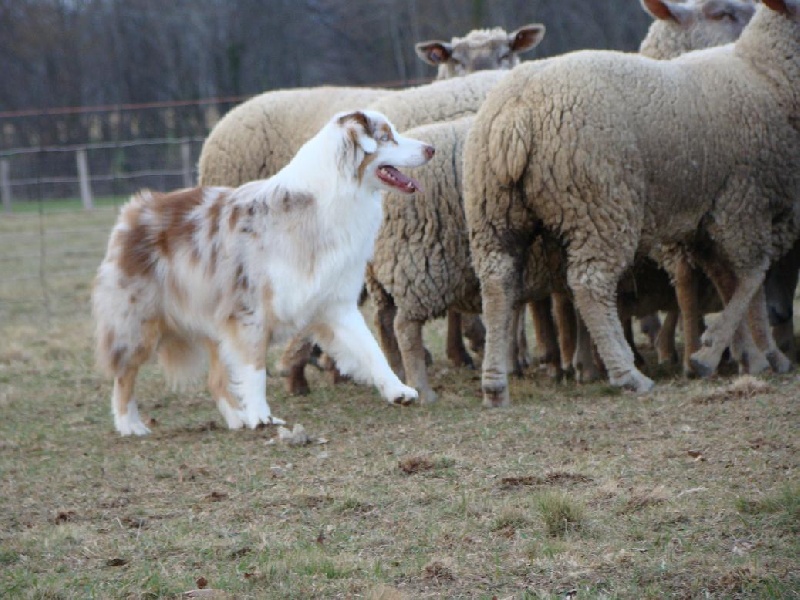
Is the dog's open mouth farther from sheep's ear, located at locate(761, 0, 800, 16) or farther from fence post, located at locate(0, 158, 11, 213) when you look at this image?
fence post, located at locate(0, 158, 11, 213)

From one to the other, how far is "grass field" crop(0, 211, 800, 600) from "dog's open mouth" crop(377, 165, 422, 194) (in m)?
1.27

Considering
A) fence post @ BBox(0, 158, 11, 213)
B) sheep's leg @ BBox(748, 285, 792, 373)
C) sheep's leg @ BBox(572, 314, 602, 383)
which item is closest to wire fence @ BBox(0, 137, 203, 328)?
fence post @ BBox(0, 158, 11, 213)

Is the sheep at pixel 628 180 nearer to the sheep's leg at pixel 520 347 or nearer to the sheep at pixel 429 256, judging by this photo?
the sheep at pixel 429 256

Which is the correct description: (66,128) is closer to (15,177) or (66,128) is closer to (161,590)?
(15,177)

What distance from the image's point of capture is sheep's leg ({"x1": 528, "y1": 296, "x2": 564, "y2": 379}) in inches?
338

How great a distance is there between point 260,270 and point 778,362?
3211 millimetres

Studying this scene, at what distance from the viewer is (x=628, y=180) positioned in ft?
23.0

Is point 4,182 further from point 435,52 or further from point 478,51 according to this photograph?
point 478,51

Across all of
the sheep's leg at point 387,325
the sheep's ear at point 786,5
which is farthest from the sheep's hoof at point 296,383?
the sheep's ear at point 786,5

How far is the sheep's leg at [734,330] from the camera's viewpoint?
751 cm

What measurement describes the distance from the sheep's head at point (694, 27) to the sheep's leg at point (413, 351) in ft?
11.1

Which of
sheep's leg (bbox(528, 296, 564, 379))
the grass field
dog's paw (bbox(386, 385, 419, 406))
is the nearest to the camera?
the grass field

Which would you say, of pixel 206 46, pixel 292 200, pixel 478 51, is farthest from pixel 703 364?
pixel 206 46

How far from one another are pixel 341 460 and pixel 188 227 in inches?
73.1
